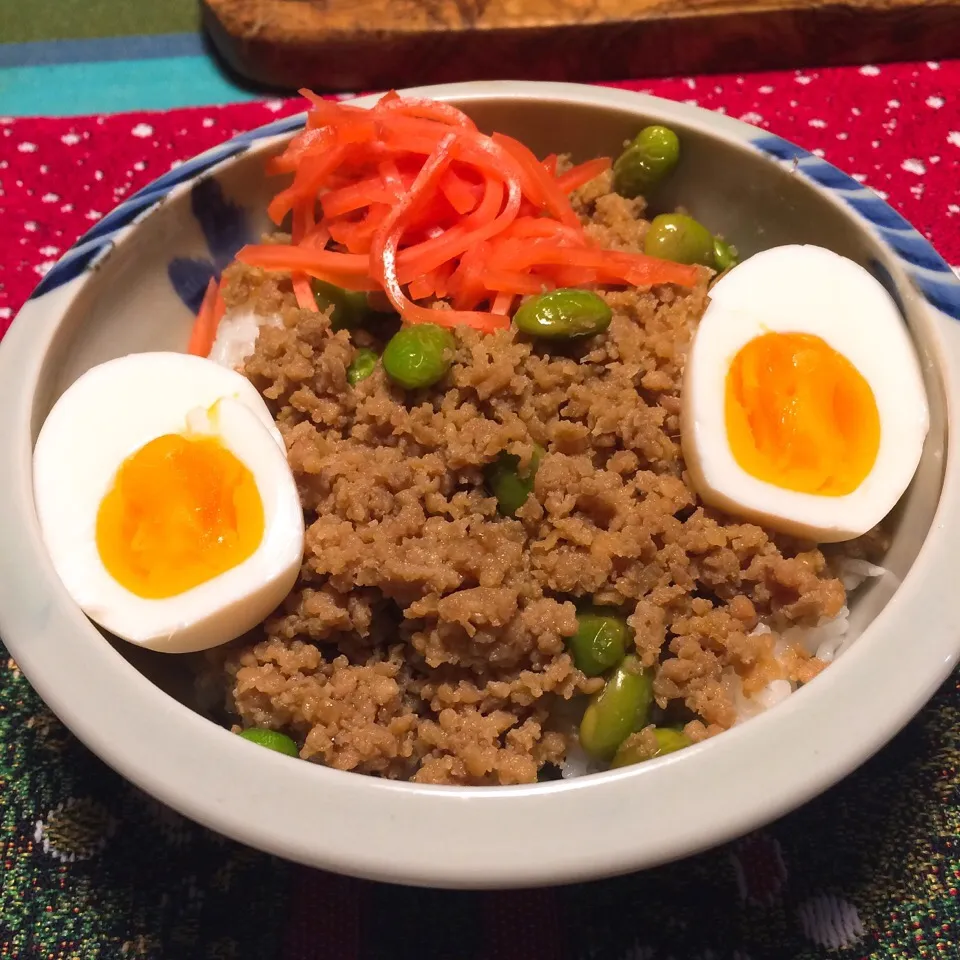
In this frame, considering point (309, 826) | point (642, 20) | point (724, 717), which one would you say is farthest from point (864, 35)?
point (309, 826)

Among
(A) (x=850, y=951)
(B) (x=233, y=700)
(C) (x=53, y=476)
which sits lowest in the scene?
(A) (x=850, y=951)

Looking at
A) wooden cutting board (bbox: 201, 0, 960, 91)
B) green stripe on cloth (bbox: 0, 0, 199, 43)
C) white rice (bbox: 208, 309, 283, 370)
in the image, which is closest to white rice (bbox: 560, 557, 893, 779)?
white rice (bbox: 208, 309, 283, 370)

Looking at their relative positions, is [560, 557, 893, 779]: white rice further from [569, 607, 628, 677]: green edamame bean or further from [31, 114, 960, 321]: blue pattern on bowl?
[31, 114, 960, 321]: blue pattern on bowl

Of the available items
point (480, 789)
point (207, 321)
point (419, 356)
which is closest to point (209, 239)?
point (207, 321)

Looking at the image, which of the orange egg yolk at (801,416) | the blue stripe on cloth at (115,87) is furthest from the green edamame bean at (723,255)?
the blue stripe on cloth at (115,87)

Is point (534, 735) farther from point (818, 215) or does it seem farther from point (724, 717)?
point (818, 215)

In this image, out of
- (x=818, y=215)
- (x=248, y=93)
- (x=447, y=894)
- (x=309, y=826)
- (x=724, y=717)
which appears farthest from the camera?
(x=248, y=93)
